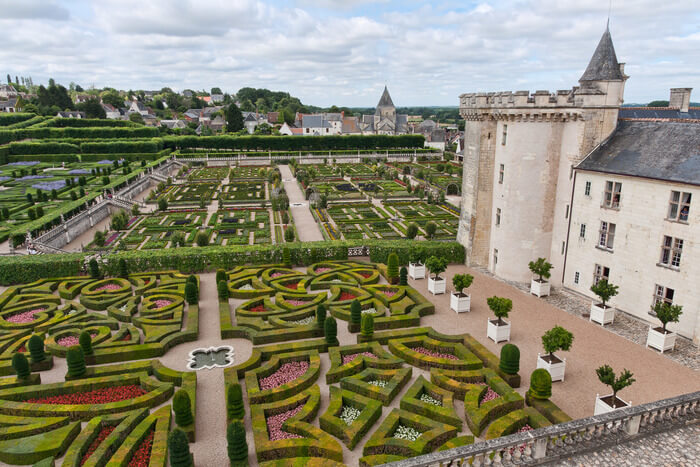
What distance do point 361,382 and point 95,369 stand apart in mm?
10654

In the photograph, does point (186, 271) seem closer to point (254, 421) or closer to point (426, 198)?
point (254, 421)

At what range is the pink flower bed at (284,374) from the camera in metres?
17.3

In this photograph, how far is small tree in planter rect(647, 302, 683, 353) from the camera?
18656mm

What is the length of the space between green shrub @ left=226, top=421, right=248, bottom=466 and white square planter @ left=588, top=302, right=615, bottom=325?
17.6m

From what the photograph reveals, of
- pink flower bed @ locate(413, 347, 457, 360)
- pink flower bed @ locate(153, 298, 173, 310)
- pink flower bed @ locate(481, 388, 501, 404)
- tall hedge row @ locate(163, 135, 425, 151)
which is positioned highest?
tall hedge row @ locate(163, 135, 425, 151)

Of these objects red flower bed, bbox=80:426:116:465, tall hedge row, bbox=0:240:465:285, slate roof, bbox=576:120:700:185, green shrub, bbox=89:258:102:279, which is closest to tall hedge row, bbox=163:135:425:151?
tall hedge row, bbox=0:240:465:285

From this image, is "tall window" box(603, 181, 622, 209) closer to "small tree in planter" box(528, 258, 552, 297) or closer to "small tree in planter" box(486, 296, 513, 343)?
"small tree in planter" box(528, 258, 552, 297)

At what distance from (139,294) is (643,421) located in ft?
77.0

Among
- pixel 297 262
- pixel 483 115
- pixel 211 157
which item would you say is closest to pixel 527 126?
pixel 483 115

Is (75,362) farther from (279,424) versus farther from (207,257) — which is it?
(207,257)

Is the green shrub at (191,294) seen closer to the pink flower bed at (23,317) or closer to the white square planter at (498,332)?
the pink flower bed at (23,317)

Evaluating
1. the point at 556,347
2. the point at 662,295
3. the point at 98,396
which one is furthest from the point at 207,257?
the point at 662,295

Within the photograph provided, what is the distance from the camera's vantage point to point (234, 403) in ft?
48.2

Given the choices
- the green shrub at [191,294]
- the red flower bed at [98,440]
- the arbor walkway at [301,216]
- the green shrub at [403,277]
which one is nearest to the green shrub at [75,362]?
the red flower bed at [98,440]
